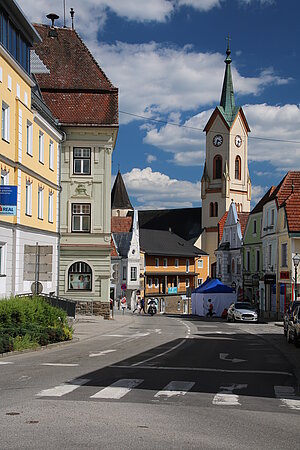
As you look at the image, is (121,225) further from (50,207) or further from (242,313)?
(50,207)

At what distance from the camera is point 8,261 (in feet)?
94.4

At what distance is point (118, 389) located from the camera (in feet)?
39.1

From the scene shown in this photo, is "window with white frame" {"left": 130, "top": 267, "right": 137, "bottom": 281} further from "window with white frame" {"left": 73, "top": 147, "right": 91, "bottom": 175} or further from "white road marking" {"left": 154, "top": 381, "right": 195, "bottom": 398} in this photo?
"white road marking" {"left": 154, "top": 381, "right": 195, "bottom": 398}

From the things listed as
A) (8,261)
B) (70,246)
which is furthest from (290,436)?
(70,246)

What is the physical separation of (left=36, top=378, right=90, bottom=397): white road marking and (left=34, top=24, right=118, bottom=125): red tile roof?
28.1 m

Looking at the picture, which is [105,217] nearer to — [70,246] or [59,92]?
[70,246]

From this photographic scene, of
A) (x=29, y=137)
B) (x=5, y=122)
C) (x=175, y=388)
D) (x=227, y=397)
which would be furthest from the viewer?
(x=29, y=137)

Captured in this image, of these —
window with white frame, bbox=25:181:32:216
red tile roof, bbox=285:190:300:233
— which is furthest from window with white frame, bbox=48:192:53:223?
red tile roof, bbox=285:190:300:233

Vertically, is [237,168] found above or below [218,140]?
below

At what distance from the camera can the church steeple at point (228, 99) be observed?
11481 cm

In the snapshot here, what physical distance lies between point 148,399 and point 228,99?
109228mm

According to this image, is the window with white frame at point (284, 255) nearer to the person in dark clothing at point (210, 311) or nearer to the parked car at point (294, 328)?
the person in dark clothing at point (210, 311)

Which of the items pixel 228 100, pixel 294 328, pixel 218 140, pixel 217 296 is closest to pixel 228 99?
pixel 228 100

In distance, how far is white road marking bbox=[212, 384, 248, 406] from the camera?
35.3 ft
